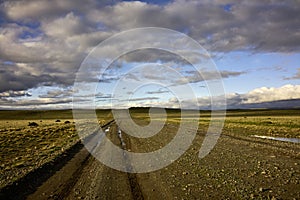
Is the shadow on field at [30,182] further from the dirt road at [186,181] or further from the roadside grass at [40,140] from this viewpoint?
the roadside grass at [40,140]

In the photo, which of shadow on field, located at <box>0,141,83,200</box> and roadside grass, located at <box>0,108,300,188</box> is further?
roadside grass, located at <box>0,108,300,188</box>

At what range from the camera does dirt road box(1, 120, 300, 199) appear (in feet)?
28.9

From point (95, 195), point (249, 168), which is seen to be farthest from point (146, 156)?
point (95, 195)

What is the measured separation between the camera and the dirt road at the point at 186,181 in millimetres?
8812

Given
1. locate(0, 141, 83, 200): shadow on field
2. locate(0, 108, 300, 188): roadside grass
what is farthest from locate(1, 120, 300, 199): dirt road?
locate(0, 108, 300, 188): roadside grass

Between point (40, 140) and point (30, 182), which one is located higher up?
point (30, 182)

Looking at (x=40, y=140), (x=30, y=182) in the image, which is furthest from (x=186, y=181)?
(x=40, y=140)

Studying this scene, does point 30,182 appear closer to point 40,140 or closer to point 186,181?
point 186,181

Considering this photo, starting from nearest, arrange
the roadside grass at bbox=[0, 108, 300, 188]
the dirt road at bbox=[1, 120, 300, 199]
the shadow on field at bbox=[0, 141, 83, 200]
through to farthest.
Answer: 1. the dirt road at bbox=[1, 120, 300, 199]
2. the shadow on field at bbox=[0, 141, 83, 200]
3. the roadside grass at bbox=[0, 108, 300, 188]

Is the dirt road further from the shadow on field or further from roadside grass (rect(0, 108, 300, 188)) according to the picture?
roadside grass (rect(0, 108, 300, 188))

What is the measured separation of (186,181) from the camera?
10320 millimetres

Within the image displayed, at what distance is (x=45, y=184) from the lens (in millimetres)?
10703

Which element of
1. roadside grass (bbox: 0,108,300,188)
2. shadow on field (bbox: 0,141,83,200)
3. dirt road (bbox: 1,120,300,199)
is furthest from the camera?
roadside grass (bbox: 0,108,300,188)

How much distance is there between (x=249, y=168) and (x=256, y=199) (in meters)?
4.54
